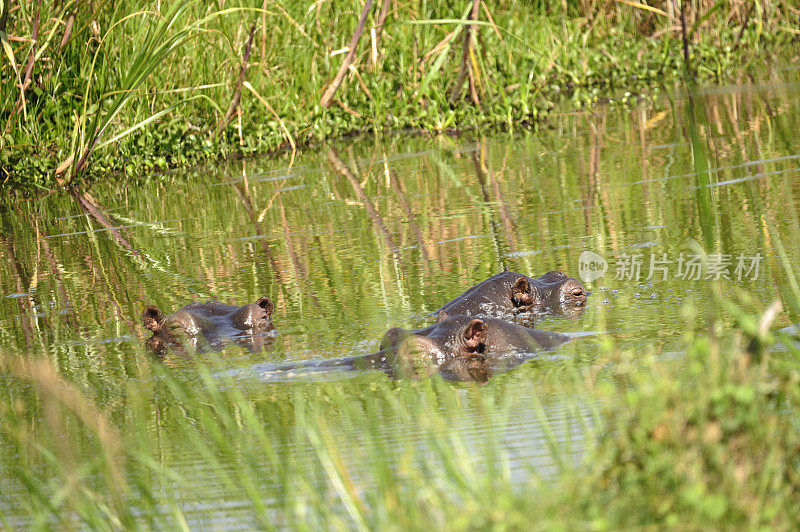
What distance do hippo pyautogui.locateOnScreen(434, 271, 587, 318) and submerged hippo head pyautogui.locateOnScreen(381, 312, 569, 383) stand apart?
17.8 inches

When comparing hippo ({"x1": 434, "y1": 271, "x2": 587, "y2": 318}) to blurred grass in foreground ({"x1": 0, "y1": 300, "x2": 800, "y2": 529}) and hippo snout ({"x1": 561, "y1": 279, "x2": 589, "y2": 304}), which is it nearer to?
hippo snout ({"x1": 561, "y1": 279, "x2": 589, "y2": 304})

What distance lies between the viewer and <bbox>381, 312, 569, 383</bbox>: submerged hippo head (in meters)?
4.01

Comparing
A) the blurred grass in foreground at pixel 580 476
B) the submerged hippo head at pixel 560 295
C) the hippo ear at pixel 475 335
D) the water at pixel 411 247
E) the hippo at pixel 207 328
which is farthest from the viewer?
the submerged hippo head at pixel 560 295

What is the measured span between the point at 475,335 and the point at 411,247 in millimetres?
2097

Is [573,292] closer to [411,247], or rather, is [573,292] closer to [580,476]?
[411,247]

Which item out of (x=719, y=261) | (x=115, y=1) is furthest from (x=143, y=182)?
(x=719, y=261)

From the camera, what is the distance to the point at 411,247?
618cm

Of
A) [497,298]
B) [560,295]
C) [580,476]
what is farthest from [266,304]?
[580,476]

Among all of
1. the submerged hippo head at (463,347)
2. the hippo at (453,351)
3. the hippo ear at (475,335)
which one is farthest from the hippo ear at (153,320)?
the hippo ear at (475,335)

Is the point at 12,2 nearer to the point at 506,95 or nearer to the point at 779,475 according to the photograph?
the point at 506,95

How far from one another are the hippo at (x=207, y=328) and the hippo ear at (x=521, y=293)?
1.00 meters

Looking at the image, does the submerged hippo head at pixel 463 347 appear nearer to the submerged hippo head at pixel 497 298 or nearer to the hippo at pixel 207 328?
the submerged hippo head at pixel 497 298

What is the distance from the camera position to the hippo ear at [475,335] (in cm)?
407

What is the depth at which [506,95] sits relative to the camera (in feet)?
37.2
